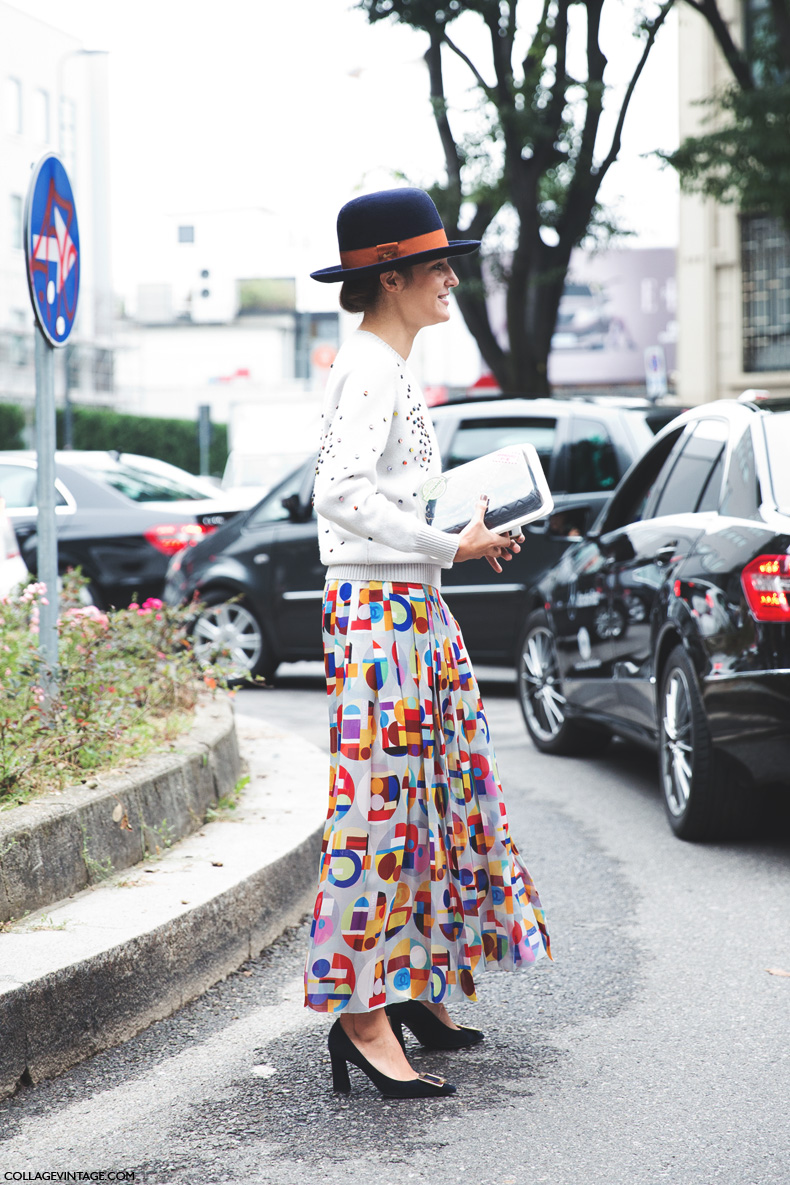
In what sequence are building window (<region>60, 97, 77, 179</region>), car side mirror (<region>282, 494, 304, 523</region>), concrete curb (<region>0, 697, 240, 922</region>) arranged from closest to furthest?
concrete curb (<region>0, 697, 240, 922</region>) → car side mirror (<region>282, 494, 304, 523</region>) → building window (<region>60, 97, 77, 179</region>)

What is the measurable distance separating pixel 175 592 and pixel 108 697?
554 cm

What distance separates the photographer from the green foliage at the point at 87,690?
446 centimetres

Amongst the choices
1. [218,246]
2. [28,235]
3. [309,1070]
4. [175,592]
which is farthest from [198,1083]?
[218,246]

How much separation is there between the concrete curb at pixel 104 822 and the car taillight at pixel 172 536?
6.30m

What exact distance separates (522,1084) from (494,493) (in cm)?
126

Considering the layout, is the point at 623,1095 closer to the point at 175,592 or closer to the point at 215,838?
the point at 215,838

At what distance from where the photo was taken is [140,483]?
1220cm

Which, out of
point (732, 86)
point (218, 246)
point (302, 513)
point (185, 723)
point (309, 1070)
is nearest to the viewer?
point (309, 1070)

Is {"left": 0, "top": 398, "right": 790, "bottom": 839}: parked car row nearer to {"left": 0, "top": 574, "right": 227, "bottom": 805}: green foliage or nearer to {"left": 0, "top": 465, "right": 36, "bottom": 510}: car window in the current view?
{"left": 0, "top": 465, "right": 36, "bottom": 510}: car window

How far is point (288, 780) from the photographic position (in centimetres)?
591

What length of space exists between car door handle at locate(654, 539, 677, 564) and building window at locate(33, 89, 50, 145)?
1932 inches

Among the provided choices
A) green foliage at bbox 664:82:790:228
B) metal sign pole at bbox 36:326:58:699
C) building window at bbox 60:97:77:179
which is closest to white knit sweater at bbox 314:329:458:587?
metal sign pole at bbox 36:326:58:699

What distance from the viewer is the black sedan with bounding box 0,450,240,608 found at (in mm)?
11508

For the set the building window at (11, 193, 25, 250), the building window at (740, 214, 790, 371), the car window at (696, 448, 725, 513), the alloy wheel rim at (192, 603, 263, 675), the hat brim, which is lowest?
the alloy wheel rim at (192, 603, 263, 675)
